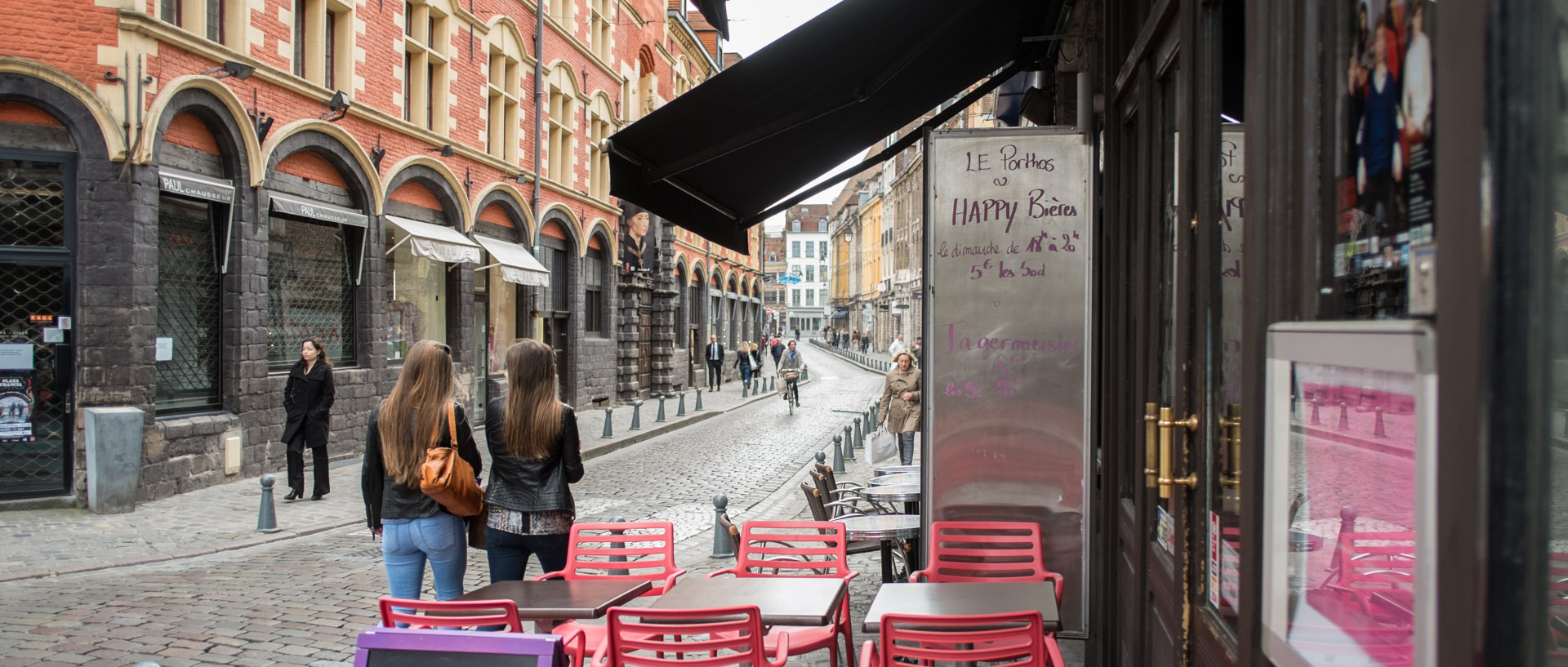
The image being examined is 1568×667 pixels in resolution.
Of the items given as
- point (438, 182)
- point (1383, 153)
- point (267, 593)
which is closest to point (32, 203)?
point (267, 593)

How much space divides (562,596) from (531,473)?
32.8 inches

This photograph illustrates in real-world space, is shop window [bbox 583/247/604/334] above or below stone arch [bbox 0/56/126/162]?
below

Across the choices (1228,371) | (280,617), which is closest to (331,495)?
(280,617)

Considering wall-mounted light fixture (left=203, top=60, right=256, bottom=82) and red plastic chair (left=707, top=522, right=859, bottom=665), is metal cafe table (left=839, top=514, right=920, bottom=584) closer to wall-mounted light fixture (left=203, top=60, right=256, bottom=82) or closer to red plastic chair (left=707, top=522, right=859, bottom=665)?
red plastic chair (left=707, top=522, right=859, bottom=665)

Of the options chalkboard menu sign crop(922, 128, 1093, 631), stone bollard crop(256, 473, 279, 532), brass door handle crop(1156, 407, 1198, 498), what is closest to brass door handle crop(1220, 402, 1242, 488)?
brass door handle crop(1156, 407, 1198, 498)

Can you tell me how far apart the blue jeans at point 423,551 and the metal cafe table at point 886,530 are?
199 centimetres

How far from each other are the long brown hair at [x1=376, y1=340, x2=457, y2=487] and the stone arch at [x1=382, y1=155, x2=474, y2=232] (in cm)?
1197

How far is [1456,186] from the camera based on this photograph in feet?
3.84

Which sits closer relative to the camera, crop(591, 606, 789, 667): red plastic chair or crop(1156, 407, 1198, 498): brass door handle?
crop(1156, 407, 1198, 498): brass door handle

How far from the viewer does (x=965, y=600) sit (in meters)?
4.01

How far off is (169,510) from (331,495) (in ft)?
5.15

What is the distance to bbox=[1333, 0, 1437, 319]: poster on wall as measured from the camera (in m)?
1.37

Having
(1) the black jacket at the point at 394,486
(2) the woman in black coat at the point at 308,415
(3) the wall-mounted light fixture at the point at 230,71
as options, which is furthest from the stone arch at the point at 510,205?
(1) the black jacket at the point at 394,486

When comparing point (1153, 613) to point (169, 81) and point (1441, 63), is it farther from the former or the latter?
point (169, 81)
